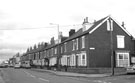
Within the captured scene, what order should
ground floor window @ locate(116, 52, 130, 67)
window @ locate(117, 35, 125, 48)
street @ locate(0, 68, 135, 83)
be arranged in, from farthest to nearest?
window @ locate(117, 35, 125, 48) < ground floor window @ locate(116, 52, 130, 67) < street @ locate(0, 68, 135, 83)

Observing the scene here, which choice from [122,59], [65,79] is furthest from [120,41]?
[65,79]

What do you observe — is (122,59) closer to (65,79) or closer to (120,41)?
(120,41)

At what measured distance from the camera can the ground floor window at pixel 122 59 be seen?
3972cm

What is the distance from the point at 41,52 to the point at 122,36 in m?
45.8

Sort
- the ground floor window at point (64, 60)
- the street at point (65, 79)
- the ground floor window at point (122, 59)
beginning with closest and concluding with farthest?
the street at point (65, 79) < the ground floor window at point (122, 59) < the ground floor window at point (64, 60)

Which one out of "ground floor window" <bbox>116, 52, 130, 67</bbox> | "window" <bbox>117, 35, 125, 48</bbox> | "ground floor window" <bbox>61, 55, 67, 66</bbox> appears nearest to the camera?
"ground floor window" <bbox>116, 52, 130, 67</bbox>

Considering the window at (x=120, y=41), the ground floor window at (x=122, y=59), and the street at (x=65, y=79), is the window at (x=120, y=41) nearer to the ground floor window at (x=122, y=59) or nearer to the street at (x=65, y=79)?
the ground floor window at (x=122, y=59)

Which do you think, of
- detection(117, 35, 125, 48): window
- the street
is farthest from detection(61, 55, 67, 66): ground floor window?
the street

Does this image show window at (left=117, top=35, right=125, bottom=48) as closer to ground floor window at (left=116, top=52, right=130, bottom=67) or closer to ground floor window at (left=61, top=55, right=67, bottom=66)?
ground floor window at (left=116, top=52, right=130, bottom=67)

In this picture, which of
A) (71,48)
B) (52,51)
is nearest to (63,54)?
(71,48)

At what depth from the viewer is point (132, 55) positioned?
41.8 metres

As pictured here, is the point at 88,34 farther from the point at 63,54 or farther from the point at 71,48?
the point at 63,54

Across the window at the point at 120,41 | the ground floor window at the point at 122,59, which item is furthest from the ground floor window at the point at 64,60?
the ground floor window at the point at 122,59

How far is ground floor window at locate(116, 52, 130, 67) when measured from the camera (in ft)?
130
